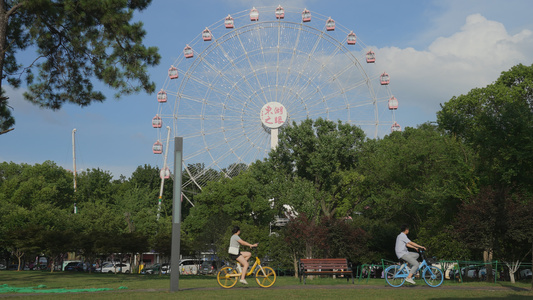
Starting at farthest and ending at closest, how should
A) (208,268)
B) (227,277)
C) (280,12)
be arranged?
(208,268) → (280,12) → (227,277)

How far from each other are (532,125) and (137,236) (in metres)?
30.9

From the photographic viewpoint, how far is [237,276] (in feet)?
54.1

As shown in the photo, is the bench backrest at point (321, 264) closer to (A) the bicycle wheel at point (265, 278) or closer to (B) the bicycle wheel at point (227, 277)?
(A) the bicycle wheel at point (265, 278)

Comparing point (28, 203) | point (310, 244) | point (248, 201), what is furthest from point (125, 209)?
point (310, 244)

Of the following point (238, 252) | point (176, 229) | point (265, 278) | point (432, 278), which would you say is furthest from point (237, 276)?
point (432, 278)

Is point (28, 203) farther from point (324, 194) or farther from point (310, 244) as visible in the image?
point (310, 244)

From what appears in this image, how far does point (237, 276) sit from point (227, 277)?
342 mm

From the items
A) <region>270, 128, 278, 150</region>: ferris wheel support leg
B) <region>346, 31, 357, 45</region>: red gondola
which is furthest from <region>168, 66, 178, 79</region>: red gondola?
<region>346, 31, 357, 45</region>: red gondola

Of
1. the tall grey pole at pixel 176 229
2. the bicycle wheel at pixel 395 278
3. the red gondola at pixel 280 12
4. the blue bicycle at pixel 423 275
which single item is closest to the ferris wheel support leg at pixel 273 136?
the red gondola at pixel 280 12

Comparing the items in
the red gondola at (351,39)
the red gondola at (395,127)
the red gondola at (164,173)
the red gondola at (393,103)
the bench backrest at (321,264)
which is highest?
the red gondola at (351,39)

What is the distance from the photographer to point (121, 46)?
20141 millimetres

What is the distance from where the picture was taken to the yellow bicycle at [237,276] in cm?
1633

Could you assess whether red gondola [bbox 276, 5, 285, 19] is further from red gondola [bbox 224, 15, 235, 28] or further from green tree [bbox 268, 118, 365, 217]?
green tree [bbox 268, 118, 365, 217]

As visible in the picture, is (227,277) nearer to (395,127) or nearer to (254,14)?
(395,127)
